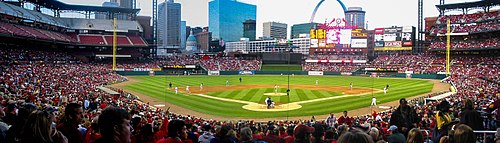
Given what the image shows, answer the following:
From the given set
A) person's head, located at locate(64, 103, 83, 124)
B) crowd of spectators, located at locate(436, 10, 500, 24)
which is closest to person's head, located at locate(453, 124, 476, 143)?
person's head, located at locate(64, 103, 83, 124)

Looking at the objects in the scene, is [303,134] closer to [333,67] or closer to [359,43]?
[333,67]

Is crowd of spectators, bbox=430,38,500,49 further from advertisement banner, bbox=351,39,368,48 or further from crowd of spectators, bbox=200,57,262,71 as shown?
crowd of spectators, bbox=200,57,262,71

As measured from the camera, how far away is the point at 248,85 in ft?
171

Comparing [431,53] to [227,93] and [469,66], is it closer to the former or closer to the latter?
[469,66]

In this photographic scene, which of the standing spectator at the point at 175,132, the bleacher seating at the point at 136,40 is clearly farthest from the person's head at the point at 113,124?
the bleacher seating at the point at 136,40

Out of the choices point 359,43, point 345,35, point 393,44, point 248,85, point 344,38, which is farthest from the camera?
point 359,43

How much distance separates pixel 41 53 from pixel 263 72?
149 ft

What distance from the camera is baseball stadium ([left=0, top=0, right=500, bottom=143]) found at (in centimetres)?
610

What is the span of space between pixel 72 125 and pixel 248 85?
4702 centimetres

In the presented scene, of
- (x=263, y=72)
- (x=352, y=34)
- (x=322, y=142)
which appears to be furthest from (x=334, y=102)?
(x=352, y=34)

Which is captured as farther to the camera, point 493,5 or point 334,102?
point 493,5

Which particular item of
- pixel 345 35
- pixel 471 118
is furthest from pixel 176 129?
pixel 345 35

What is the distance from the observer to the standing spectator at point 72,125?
5.01 metres

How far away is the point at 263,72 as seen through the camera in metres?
84.9
